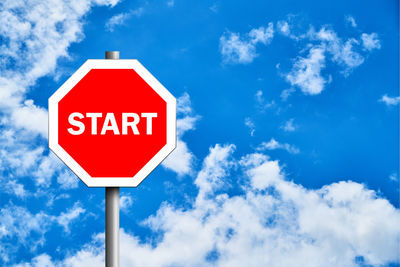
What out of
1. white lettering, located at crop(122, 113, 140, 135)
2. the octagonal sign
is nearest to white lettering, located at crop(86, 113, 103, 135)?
the octagonal sign

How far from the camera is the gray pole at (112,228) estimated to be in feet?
5.45

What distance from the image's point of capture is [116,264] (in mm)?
1666

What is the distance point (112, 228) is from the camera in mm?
1671

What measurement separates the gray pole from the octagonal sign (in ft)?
0.40

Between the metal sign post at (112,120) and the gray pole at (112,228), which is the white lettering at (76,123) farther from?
the gray pole at (112,228)

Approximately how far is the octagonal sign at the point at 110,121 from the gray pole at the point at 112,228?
12 centimetres

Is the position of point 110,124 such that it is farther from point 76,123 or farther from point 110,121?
point 76,123

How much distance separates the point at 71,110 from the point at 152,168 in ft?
1.45

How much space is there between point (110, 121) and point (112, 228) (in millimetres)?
461

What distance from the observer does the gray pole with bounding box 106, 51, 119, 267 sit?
1662 millimetres

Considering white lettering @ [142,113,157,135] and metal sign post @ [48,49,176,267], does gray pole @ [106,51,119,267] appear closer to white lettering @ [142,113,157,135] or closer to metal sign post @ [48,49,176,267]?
metal sign post @ [48,49,176,267]

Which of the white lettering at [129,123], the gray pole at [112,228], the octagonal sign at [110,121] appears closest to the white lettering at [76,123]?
the octagonal sign at [110,121]

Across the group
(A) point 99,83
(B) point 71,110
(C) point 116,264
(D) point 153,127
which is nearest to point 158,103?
(D) point 153,127

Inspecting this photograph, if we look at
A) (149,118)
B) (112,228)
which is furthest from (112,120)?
(112,228)
